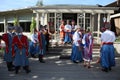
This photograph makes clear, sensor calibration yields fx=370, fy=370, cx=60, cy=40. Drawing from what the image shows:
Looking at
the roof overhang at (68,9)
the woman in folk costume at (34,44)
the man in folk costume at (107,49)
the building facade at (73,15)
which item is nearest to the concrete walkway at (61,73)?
the man in folk costume at (107,49)

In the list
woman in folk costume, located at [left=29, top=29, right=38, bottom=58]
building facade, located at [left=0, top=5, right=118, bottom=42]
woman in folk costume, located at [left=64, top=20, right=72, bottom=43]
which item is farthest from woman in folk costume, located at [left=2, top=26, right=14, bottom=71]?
building facade, located at [left=0, top=5, right=118, bottom=42]

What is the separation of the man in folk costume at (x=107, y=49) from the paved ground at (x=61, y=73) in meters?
0.31

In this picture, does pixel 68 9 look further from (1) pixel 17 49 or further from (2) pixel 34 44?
(1) pixel 17 49

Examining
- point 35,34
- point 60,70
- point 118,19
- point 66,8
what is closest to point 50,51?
point 35,34

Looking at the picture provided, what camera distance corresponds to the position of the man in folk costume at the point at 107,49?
44.9 feet

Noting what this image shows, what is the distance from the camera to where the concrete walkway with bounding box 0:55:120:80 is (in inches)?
487

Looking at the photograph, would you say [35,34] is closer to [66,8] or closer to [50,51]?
[50,51]

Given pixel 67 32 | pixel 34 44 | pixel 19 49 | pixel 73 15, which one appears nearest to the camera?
pixel 19 49

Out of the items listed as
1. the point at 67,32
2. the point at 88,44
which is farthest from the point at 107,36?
the point at 67,32

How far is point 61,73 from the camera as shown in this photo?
522 inches

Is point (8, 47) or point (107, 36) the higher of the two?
point (107, 36)

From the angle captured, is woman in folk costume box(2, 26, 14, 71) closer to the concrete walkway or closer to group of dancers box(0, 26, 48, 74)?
group of dancers box(0, 26, 48, 74)

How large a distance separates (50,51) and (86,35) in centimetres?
624

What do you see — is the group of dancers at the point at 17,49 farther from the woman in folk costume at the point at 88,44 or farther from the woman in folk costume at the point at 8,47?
the woman in folk costume at the point at 88,44
